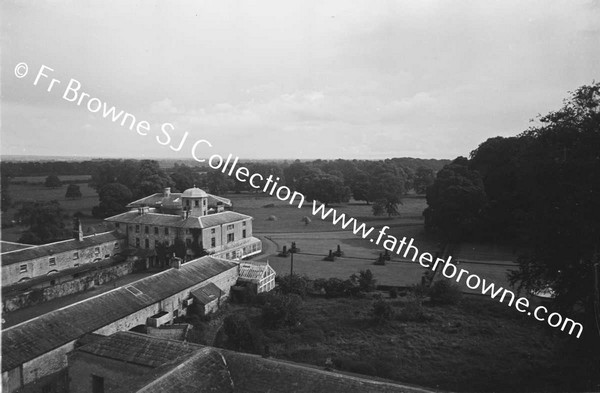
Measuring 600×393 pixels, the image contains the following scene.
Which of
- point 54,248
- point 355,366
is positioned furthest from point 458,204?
point 54,248

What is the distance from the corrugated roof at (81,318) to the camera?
16984 millimetres

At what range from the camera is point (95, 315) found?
20328mm

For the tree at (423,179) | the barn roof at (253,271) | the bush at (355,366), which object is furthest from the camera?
the tree at (423,179)

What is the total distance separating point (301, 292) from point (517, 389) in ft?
51.5

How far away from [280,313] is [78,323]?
10.9 metres

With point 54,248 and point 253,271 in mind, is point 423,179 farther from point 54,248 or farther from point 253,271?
point 54,248

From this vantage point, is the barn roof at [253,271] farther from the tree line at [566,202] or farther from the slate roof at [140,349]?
the tree line at [566,202]

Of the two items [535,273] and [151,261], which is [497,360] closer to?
[535,273]

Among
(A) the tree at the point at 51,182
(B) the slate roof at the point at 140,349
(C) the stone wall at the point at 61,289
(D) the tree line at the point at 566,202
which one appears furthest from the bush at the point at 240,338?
(A) the tree at the point at 51,182

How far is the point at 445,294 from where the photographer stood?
28328 millimetres

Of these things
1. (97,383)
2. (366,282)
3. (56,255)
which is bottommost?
(97,383)

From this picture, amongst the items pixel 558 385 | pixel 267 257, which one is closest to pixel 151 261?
pixel 267 257

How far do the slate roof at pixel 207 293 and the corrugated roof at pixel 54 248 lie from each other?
15312 mm

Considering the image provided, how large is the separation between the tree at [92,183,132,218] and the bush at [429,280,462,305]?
5128 cm
